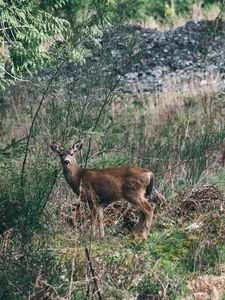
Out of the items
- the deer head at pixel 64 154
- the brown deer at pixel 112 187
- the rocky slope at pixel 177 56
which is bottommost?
the rocky slope at pixel 177 56

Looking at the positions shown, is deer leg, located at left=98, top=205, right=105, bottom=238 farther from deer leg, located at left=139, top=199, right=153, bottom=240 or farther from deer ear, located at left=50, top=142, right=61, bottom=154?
deer ear, located at left=50, top=142, right=61, bottom=154

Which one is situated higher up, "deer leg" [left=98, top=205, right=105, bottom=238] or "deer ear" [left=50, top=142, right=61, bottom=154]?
"deer ear" [left=50, top=142, right=61, bottom=154]

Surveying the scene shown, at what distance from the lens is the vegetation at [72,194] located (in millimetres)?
11016

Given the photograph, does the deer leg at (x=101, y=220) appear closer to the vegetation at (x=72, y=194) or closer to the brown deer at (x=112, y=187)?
the brown deer at (x=112, y=187)

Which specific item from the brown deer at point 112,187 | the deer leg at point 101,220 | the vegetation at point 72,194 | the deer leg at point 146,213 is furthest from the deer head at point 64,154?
the deer leg at point 146,213

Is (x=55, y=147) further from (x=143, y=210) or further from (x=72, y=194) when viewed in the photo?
(x=143, y=210)

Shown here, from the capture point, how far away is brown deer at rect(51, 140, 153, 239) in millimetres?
13695

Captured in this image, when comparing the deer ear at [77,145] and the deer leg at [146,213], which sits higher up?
the deer ear at [77,145]

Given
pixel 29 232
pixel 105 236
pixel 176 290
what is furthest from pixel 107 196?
pixel 176 290

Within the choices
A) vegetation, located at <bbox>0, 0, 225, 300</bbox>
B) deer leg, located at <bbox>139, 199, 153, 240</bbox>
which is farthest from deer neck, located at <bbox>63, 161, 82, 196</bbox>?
deer leg, located at <bbox>139, 199, 153, 240</bbox>

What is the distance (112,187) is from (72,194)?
4.31 ft

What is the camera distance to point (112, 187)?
1399 cm

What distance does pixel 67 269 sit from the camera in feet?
36.6

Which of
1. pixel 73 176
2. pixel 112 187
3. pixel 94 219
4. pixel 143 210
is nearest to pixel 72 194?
pixel 73 176
